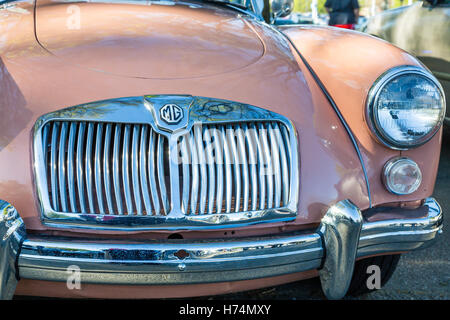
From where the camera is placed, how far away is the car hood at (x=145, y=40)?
1.88 meters

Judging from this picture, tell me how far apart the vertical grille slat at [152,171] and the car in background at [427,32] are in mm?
2748

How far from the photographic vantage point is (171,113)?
5.57 feet

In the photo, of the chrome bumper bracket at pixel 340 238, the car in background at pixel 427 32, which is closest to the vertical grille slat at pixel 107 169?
the chrome bumper bracket at pixel 340 238

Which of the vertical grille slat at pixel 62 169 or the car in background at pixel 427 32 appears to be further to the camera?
the car in background at pixel 427 32

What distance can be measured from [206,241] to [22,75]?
87 centimetres

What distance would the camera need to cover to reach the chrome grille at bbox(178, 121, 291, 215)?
1674 mm

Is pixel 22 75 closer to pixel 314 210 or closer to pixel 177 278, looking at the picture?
pixel 177 278

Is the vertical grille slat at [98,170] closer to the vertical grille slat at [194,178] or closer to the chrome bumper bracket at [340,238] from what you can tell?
the vertical grille slat at [194,178]

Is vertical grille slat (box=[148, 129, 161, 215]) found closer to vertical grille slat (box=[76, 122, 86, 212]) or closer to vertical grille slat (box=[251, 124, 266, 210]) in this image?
vertical grille slat (box=[76, 122, 86, 212])

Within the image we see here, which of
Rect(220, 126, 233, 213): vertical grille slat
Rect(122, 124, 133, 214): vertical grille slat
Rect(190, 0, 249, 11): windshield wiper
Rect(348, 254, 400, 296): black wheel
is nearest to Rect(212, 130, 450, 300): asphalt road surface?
Rect(348, 254, 400, 296): black wheel

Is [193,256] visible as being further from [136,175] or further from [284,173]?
[284,173]

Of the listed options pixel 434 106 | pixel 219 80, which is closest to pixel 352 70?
pixel 434 106
